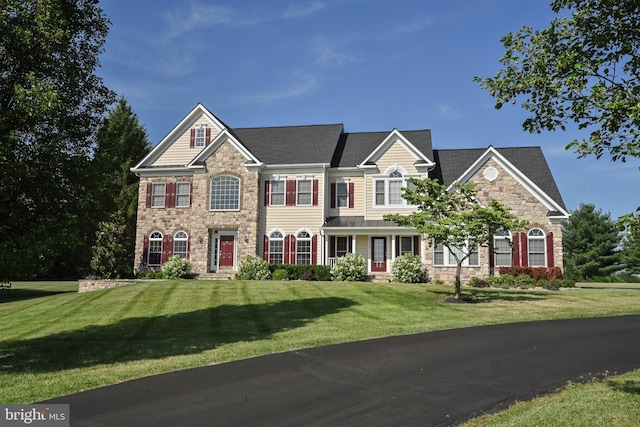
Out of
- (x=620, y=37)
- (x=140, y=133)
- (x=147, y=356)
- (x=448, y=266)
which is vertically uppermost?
(x=140, y=133)

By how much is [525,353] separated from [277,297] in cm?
1137

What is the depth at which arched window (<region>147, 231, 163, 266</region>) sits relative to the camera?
101ft

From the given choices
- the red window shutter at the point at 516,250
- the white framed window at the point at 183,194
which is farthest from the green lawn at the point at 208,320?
the white framed window at the point at 183,194

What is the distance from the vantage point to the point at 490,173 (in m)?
28.5

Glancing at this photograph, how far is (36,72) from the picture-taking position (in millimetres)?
11414

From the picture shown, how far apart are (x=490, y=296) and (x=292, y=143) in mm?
16757

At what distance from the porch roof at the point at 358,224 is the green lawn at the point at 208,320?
4980mm

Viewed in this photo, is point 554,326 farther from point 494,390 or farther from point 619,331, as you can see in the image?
point 494,390

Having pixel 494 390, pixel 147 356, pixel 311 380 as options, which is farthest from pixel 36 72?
pixel 494 390

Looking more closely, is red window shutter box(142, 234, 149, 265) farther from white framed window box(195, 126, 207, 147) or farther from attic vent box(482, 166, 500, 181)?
attic vent box(482, 166, 500, 181)

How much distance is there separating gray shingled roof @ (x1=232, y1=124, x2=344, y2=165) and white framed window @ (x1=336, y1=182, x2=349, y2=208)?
1791 mm

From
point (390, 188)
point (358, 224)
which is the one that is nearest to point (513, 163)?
point (390, 188)

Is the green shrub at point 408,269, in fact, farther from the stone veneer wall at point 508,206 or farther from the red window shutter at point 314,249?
the red window shutter at point 314,249

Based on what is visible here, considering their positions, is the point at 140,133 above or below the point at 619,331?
above
